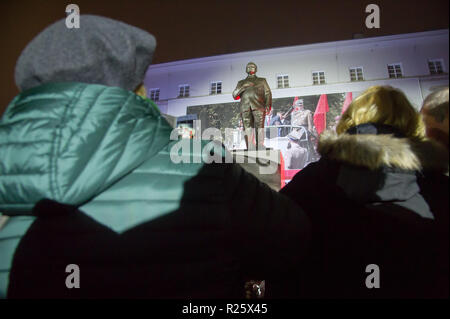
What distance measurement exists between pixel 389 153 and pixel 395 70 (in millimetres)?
8557

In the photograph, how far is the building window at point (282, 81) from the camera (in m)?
8.40

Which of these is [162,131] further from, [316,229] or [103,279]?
[316,229]

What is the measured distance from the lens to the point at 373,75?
755 cm

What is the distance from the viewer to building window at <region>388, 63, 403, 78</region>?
685cm

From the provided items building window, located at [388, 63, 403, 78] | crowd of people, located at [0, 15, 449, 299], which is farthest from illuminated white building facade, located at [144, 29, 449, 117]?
crowd of people, located at [0, 15, 449, 299]

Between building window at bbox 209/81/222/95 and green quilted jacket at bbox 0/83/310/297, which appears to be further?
building window at bbox 209/81/222/95

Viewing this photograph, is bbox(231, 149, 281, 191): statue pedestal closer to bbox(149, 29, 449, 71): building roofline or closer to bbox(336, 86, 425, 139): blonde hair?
bbox(336, 86, 425, 139): blonde hair

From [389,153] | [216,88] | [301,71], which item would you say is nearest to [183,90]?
[216,88]

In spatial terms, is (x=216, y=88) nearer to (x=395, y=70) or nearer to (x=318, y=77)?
(x=318, y=77)

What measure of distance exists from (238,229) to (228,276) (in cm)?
11

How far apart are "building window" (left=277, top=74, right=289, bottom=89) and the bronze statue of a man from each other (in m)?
5.18
